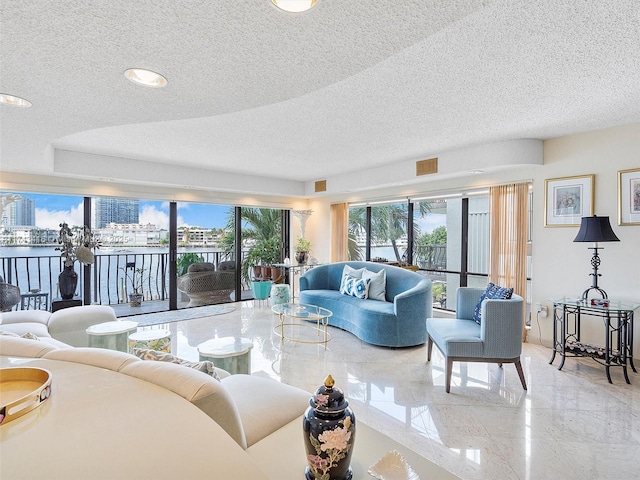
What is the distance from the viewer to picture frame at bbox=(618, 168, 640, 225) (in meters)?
3.39

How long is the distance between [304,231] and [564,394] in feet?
17.4

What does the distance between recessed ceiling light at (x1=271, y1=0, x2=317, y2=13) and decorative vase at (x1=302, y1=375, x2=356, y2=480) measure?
1330 millimetres

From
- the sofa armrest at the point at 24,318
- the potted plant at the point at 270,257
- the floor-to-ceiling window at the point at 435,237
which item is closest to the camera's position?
the sofa armrest at the point at 24,318

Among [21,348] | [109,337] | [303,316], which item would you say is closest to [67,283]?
[109,337]

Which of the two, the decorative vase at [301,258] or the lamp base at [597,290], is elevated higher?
the decorative vase at [301,258]

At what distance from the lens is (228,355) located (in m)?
2.55

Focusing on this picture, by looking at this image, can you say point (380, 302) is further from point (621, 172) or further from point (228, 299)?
point (228, 299)

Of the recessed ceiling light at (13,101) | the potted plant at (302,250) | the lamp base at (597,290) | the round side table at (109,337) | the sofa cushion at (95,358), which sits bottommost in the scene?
the round side table at (109,337)

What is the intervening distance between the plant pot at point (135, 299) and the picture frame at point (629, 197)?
7.16m

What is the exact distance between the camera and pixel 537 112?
10.1ft

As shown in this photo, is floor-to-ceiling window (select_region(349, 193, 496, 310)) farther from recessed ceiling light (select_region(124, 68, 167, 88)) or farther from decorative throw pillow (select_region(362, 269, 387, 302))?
recessed ceiling light (select_region(124, 68, 167, 88))

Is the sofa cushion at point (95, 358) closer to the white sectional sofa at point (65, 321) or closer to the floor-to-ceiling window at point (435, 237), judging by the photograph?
the white sectional sofa at point (65, 321)

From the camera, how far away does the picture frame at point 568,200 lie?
3.73 metres

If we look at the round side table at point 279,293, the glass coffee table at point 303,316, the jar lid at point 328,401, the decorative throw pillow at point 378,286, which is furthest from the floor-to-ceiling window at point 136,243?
the jar lid at point 328,401
